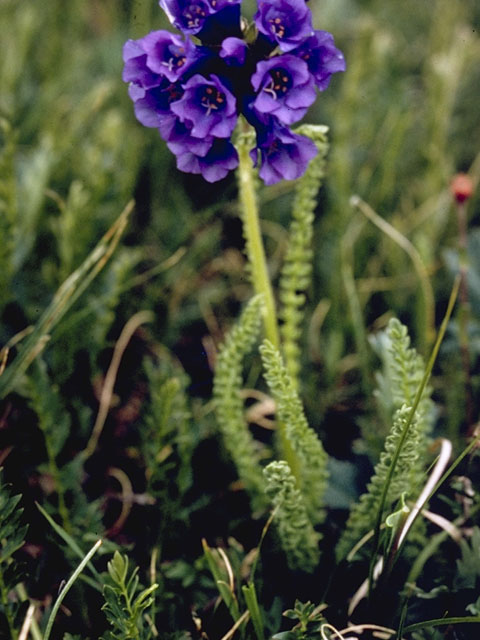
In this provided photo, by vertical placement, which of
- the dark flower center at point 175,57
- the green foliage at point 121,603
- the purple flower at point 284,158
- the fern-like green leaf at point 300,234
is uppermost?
the dark flower center at point 175,57

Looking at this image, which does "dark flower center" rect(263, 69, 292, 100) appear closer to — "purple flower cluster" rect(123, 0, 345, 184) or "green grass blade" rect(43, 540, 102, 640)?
"purple flower cluster" rect(123, 0, 345, 184)

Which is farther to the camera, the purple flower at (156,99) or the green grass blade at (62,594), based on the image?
the purple flower at (156,99)

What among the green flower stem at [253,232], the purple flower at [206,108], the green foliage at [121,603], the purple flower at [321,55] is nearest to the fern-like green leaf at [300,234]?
the green flower stem at [253,232]

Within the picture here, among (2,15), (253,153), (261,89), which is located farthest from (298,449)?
(2,15)

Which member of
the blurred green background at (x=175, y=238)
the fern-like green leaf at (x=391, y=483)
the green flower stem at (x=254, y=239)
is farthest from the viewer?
the blurred green background at (x=175, y=238)

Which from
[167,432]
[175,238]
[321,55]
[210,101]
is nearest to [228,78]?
[210,101]

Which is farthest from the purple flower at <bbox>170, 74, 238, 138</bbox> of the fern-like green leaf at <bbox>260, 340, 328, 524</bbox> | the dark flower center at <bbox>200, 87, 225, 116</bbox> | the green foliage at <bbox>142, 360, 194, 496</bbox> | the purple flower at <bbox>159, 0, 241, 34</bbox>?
the green foliage at <bbox>142, 360, 194, 496</bbox>

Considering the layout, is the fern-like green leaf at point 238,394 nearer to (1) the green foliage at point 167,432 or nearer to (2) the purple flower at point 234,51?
(1) the green foliage at point 167,432
